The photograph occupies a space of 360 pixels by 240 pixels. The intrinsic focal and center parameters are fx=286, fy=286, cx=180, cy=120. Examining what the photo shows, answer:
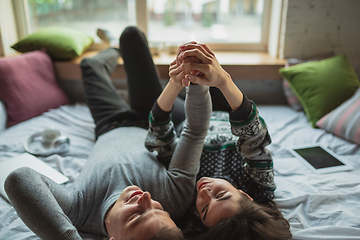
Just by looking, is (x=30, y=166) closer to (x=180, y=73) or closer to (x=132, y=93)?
(x=132, y=93)

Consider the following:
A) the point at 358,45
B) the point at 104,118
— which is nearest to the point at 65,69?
the point at 104,118

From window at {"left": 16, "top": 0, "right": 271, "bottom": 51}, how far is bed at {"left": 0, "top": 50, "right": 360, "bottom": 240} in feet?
2.47

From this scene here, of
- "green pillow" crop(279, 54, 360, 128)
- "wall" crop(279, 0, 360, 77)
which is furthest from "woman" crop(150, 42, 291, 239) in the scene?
"wall" crop(279, 0, 360, 77)

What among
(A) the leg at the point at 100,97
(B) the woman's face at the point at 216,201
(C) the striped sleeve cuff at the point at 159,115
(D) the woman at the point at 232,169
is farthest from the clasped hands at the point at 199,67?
(A) the leg at the point at 100,97

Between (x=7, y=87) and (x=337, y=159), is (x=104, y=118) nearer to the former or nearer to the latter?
(x=7, y=87)

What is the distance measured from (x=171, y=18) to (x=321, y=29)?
1.14 meters

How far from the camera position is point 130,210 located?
75 centimetres

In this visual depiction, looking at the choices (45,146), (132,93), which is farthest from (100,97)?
(45,146)

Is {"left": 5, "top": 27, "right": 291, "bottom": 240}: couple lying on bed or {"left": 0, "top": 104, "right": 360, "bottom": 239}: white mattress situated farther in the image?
{"left": 0, "top": 104, "right": 360, "bottom": 239}: white mattress

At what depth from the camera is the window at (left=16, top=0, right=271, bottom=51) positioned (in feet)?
7.50

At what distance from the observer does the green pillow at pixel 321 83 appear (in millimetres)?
1711

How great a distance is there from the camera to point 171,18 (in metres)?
2.35

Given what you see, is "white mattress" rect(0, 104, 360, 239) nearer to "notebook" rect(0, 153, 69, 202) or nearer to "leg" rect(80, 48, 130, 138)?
"notebook" rect(0, 153, 69, 202)

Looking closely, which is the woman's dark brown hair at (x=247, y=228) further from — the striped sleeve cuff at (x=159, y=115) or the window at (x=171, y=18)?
the window at (x=171, y=18)
